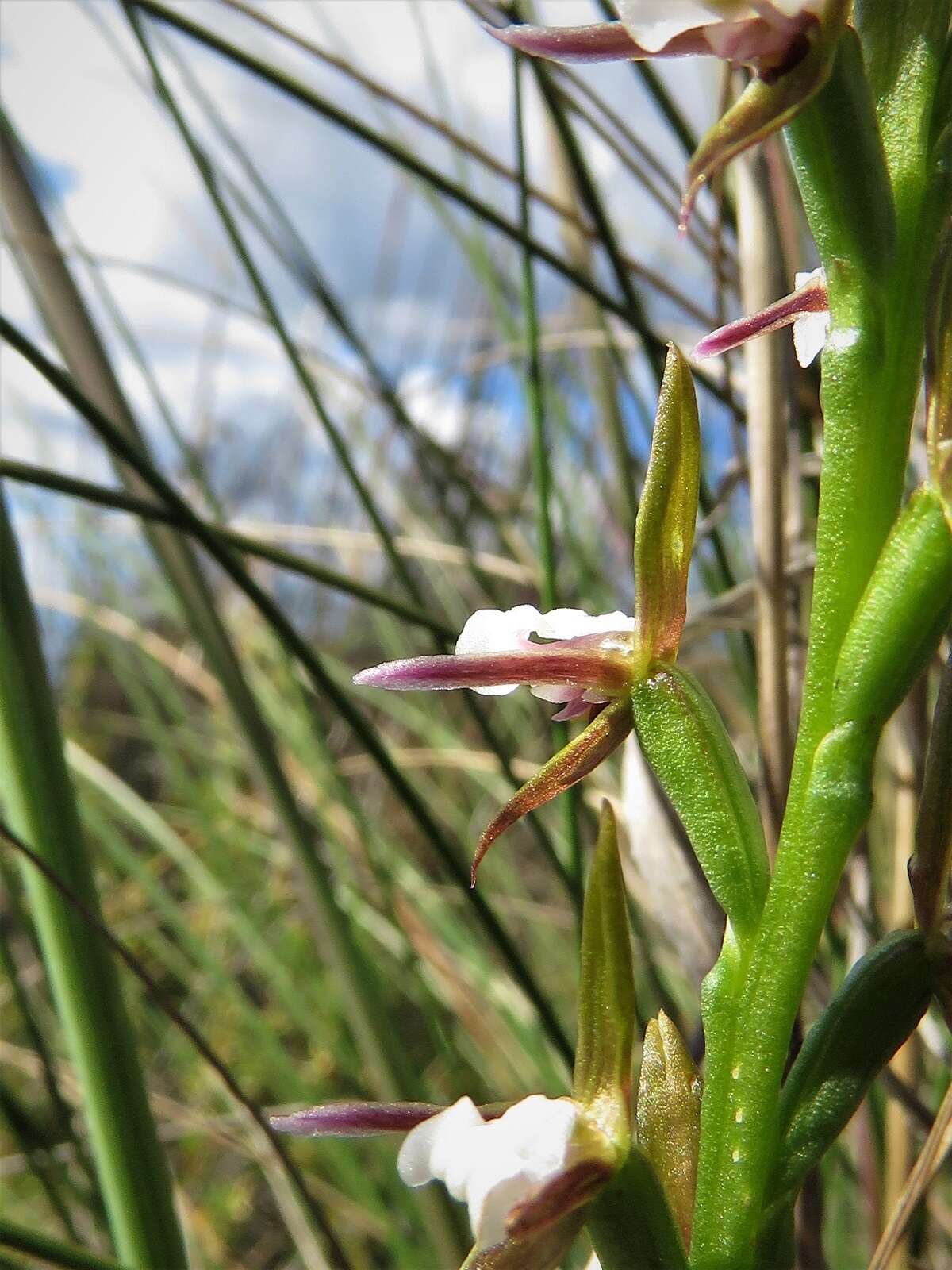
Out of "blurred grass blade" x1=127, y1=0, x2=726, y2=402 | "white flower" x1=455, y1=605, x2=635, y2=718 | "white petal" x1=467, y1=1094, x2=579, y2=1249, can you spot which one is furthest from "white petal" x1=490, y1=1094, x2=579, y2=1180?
"blurred grass blade" x1=127, y1=0, x2=726, y2=402

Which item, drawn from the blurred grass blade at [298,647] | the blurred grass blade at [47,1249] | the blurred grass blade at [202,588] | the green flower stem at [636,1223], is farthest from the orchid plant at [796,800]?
the blurred grass blade at [202,588]

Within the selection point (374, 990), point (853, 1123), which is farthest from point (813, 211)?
point (853, 1123)

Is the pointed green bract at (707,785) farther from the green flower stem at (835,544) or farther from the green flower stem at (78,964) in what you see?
the green flower stem at (78,964)

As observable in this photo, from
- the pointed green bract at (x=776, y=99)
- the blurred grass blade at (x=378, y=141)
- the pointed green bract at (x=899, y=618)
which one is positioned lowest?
the pointed green bract at (x=899, y=618)

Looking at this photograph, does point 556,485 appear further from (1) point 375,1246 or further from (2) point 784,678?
(1) point 375,1246

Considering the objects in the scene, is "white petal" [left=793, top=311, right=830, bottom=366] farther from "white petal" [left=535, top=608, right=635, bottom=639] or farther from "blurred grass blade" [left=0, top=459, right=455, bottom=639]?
"blurred grass blade" [left=0, top=459, right=455, bottom=639]

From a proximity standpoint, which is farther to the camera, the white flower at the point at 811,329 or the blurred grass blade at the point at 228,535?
the blurred grass blade at the point at 228,535
